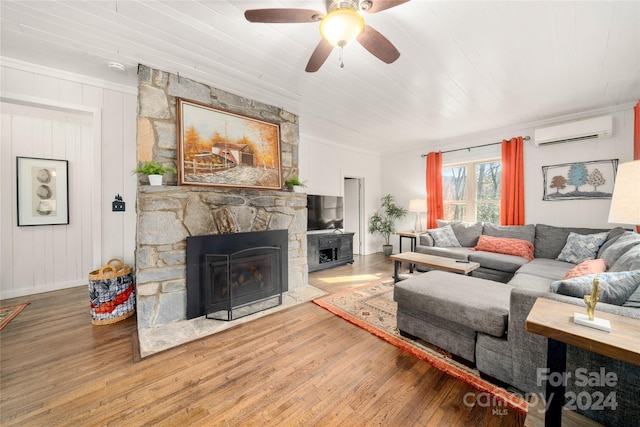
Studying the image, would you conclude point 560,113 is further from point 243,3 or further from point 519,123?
point 243,3

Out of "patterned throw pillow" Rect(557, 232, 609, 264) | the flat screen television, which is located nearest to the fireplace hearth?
the flat screen television

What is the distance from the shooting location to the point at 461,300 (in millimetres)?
1716

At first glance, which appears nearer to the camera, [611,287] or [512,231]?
[611,287]

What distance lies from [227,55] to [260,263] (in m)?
2.14

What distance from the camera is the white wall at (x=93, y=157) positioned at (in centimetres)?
229

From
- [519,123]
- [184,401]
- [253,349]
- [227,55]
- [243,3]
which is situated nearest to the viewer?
[184,401]

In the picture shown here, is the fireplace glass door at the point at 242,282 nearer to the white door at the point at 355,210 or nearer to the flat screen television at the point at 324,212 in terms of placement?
the flat screen television at the point at 324,212

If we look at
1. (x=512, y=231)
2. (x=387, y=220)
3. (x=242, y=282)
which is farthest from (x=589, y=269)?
(x=387, y=220)

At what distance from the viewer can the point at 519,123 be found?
3947mm

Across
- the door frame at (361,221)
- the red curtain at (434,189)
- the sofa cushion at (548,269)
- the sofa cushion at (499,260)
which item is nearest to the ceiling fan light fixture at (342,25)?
the sofa cushion at (548,269)

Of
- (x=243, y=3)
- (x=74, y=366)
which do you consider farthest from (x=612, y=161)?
(x=74, y=366)

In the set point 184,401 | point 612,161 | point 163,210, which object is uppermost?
point 612,161

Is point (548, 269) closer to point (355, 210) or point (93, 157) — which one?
point (355, 210)

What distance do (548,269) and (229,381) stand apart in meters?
3.54
